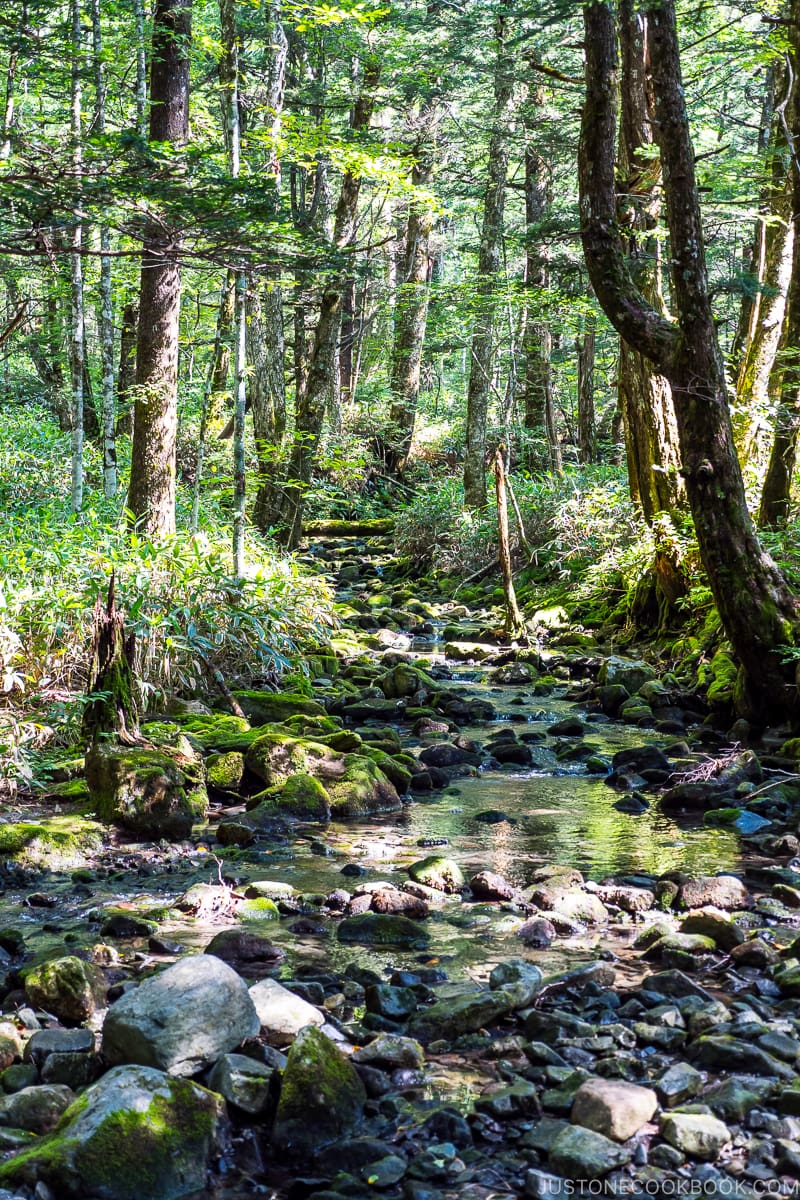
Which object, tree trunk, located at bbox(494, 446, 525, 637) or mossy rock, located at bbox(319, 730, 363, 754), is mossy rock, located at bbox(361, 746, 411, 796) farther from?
tree trunk, located at bbox(494, 446, 525, 637)

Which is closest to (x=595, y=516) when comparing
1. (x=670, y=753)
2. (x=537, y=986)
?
(x=670, y=753)

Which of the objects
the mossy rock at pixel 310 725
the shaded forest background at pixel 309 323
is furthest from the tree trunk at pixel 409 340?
the mossy rock at pixel 310 725

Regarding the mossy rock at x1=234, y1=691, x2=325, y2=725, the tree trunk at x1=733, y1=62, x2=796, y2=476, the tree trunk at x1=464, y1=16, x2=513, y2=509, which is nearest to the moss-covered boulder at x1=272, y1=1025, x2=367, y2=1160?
the mossy rock at x1=234, y1=691, x2=325, y2=725

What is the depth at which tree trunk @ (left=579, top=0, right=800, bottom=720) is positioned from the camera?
7738 mm

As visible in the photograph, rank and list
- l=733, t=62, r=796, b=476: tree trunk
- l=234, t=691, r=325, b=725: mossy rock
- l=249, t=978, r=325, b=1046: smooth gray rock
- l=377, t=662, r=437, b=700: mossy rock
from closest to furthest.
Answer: l=249, t=978, r=325, b=1046: smooth gray rock, l=234, t=691, r=325, b=725: mossy rock, l=377, t=662, r=437, b=700: mossy rock, l=733, t=62, r=796, b=476: tree trunk

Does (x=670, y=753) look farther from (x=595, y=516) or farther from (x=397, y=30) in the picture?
(x=397, y=30)

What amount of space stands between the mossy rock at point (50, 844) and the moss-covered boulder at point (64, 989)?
1798 mm

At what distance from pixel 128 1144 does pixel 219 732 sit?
197 inches

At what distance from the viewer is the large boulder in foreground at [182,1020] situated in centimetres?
333

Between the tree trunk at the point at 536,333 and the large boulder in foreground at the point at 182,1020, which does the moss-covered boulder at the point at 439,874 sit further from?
the tree trunk at the point at 536,333

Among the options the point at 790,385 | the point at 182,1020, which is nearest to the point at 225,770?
the point at 182,1020

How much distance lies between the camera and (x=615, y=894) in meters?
5.23

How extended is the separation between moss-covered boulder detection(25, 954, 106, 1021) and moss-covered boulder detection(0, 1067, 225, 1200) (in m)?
0.83

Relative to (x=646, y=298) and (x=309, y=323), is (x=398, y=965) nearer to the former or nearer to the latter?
(x=646, y=298)
